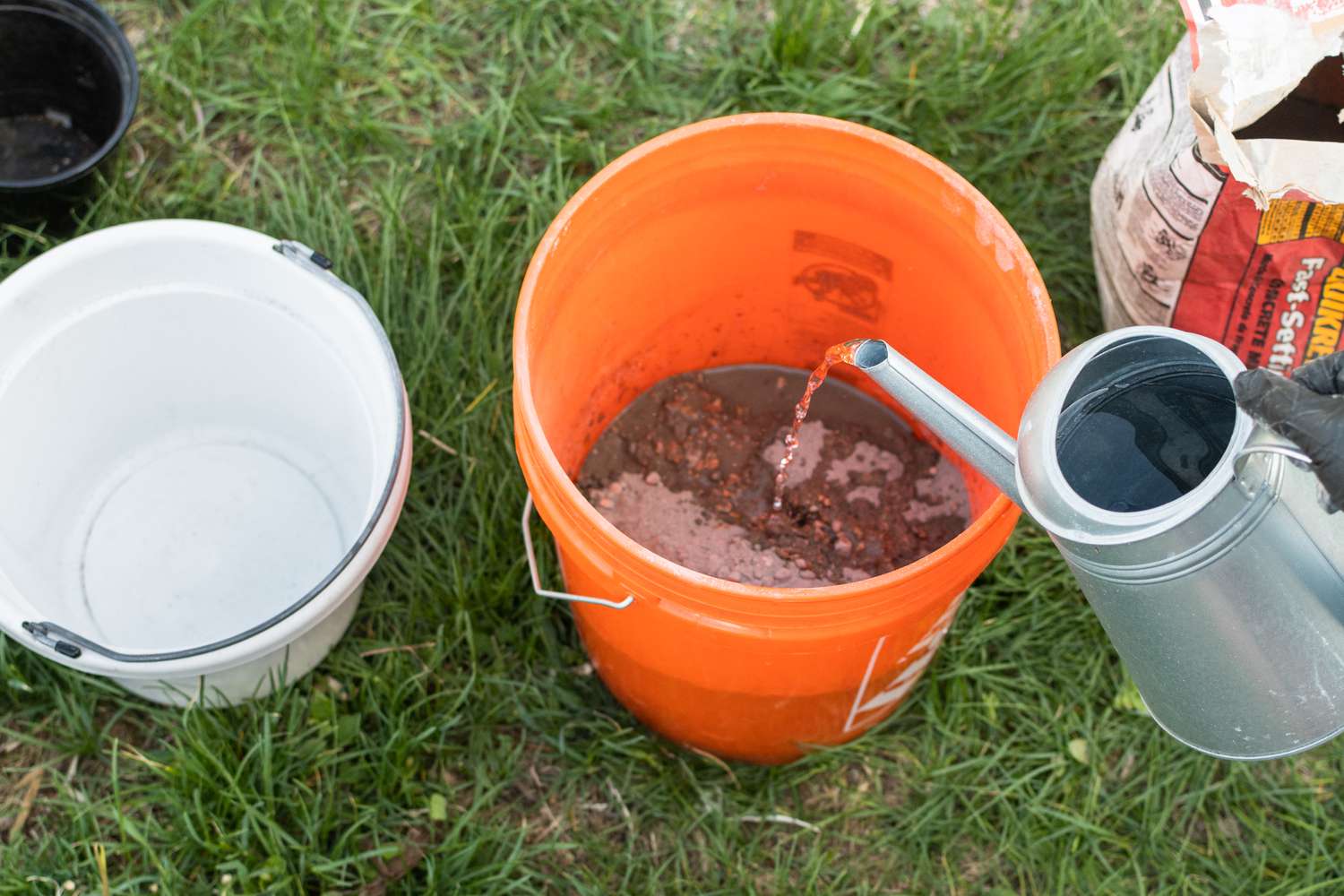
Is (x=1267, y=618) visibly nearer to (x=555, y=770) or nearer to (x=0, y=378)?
(x=555, y=770)

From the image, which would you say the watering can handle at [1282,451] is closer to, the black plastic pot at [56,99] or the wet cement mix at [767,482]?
the wet cement mix at [767,482]

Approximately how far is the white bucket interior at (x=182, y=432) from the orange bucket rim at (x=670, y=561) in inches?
10.4

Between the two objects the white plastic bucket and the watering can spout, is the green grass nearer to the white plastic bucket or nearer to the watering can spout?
the white plastic bucket

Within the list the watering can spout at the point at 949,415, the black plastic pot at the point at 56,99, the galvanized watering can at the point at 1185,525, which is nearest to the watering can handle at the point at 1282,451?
the galvanized watering can at the point at 1185,525

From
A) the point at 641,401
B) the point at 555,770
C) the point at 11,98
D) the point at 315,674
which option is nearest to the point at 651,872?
the point at 555,770

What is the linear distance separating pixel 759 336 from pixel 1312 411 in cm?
96

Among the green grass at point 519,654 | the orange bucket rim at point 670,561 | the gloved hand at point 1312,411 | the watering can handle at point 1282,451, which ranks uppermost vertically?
the gloved hand at point 1312,411

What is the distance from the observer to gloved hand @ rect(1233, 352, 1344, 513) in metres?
0.73

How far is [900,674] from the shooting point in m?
1.34

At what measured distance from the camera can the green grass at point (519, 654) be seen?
1.46 m

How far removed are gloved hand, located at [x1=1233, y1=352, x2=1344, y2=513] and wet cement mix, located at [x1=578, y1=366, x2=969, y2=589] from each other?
70 cm

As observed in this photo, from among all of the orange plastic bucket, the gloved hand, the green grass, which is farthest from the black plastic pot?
the gloved hand

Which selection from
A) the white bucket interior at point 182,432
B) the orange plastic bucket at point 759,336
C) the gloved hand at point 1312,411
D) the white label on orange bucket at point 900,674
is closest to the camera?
the gloved hand at point 1312,411

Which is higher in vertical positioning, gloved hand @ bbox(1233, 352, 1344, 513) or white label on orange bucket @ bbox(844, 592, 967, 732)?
gloved hand @ bbox(1233, 352, 1344, 513)
